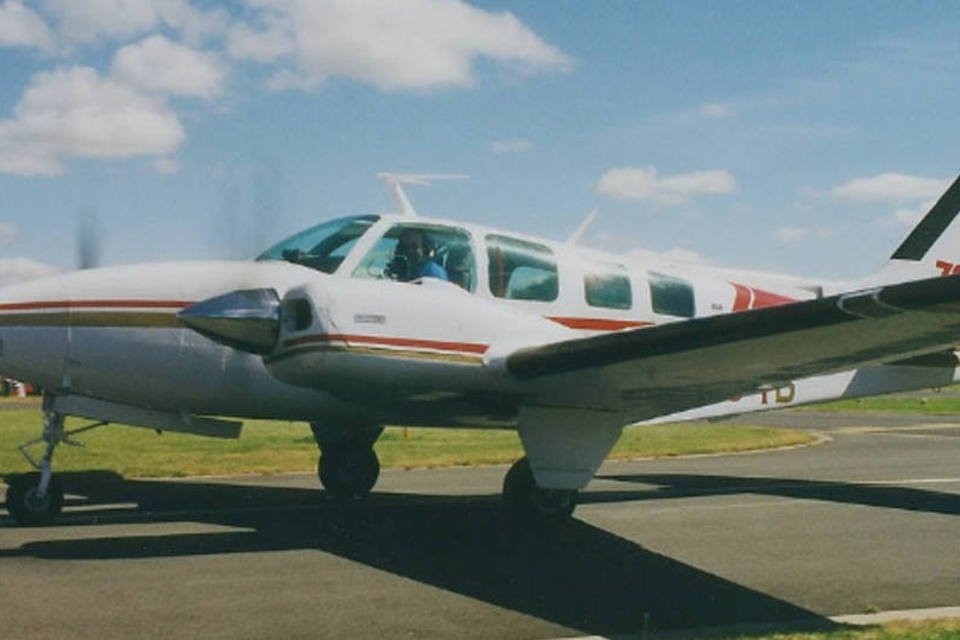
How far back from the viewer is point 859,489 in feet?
47.2

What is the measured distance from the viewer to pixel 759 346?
7.62 m

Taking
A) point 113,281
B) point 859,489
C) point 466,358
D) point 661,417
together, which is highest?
point 113,281

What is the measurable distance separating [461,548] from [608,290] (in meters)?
3.45

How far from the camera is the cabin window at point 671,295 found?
38.7 ft

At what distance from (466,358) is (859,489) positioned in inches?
314

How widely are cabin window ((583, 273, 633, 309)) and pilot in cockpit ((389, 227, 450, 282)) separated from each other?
1.85 m

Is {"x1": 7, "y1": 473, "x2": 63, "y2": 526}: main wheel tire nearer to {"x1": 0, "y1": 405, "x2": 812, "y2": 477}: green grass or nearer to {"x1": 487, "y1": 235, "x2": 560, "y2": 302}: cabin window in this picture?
{"x1": 487, "y1": 235, "x2": 560, "y2": 302}: cabin window

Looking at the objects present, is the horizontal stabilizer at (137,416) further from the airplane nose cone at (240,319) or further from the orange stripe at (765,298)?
the orange stripe at (765,298)

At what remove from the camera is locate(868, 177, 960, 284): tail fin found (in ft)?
45.0

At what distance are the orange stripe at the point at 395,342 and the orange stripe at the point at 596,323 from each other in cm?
207

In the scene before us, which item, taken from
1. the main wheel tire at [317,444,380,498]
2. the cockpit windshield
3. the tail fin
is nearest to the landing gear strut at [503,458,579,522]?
the main wheel tire at [317,444,380,498]

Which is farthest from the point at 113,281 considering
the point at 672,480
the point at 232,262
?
the point at 672,480

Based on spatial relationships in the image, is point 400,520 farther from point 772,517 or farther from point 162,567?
point 772,517

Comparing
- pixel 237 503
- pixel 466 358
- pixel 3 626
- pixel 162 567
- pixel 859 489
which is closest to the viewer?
pixel 3 626
